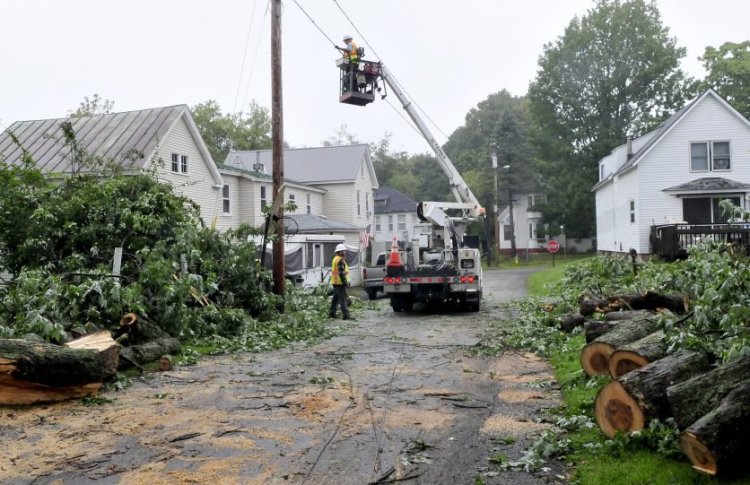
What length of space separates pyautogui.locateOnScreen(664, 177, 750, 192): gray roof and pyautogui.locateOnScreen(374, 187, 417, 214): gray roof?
39122mm

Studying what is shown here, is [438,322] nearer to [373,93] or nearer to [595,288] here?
[595,288]

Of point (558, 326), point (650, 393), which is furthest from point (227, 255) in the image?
point (650, 393)

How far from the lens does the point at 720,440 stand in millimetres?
4422

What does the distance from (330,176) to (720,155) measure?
21.5m

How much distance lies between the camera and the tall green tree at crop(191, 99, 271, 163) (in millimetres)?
60875

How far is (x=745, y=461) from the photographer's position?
14.7 feet

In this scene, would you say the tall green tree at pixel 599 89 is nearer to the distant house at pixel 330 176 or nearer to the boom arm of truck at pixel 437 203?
the distant house at pixel 330 176

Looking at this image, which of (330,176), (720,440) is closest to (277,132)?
(720,440)

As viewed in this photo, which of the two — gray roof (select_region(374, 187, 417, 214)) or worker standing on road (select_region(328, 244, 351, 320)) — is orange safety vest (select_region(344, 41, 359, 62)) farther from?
gray roof (select_region(374, 187, 417, 214))

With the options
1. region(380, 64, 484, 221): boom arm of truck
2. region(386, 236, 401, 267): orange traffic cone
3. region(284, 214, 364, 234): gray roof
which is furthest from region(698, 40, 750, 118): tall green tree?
region(386, 236, 401, 267): orange traffic cone

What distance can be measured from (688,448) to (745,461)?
349mm

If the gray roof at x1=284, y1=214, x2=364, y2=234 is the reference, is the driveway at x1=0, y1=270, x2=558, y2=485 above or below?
below

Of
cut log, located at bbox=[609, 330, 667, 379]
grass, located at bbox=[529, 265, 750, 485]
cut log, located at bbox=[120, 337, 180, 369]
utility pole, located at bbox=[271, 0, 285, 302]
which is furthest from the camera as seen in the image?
utility pole, located at bbox=[271, 0, 285, 302]

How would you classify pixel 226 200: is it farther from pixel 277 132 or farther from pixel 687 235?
pixel 687 235
